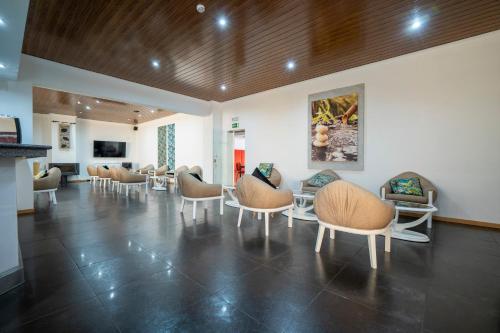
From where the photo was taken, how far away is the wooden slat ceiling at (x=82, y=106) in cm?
660

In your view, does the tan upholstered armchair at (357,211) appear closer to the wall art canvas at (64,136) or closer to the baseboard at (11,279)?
the baseboard at (11,279)

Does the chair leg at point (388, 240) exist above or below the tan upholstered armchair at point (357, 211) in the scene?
below

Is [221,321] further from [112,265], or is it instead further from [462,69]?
[462,69]

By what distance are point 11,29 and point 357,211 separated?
4214mm

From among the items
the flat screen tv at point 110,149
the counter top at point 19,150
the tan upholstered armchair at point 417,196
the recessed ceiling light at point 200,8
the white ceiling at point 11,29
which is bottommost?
the tan upholstered armchair at point 417,196

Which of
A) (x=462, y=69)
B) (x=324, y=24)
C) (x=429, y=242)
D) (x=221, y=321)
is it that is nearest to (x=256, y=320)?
(x=221, y=321)

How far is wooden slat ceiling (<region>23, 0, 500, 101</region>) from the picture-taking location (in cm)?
299

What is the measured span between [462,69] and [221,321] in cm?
529

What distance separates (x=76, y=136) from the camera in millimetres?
10055

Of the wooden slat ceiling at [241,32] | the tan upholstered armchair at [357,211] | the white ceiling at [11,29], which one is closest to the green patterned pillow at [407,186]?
the tan upholstered armchair at [357,211]

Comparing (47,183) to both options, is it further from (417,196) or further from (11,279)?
(417,196)

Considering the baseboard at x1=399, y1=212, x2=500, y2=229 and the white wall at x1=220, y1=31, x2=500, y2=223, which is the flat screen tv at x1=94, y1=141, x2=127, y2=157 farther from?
the baseboard at x1=399, y1=212, x2=500, y2=229

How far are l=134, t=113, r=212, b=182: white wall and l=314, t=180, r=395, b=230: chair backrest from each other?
5.93 metres

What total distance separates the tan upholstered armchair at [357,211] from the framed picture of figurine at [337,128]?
9.56ft
